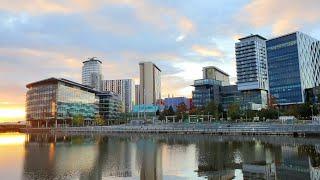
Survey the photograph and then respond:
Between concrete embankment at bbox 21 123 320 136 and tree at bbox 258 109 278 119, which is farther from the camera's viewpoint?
tree at bbox 258 109 278 119

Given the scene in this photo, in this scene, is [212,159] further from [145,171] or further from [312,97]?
[312,97]

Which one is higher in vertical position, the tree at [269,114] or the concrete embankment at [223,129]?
the tree at [269,114]

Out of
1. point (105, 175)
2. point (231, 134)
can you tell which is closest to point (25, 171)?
point (105, 175)

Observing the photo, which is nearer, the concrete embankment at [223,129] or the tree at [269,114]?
the concrete embankment at [223,129]

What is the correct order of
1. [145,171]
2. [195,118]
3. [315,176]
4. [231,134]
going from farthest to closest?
[195,118], [231,134], [145,171], [315,176]

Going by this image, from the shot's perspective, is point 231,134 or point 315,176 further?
point 231,134

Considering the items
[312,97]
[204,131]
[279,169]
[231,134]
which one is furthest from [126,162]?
[312,97]

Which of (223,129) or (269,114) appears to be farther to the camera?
(269,114)

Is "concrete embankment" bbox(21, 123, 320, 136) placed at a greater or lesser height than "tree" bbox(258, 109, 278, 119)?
lesser

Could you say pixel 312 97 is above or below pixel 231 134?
above

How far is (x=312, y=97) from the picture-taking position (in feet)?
628

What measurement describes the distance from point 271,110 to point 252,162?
12130 cm

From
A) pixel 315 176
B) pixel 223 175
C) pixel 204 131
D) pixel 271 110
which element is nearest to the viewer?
pixel 315 176

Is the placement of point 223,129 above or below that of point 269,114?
below
